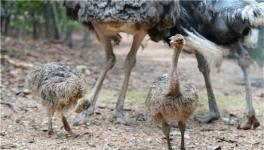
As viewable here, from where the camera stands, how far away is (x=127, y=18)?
525 cm

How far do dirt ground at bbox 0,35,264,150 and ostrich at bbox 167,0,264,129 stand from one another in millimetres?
554

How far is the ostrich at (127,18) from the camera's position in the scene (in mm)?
5258

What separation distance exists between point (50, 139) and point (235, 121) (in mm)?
2101

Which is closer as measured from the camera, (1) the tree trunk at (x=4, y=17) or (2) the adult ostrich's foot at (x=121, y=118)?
(2) the adult ostrich's foot at (x=121, y=118)

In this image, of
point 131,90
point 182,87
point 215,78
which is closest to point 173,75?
point 182,87

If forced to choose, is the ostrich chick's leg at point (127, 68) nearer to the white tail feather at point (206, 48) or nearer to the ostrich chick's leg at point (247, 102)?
the white tail feather at point (206, 48)

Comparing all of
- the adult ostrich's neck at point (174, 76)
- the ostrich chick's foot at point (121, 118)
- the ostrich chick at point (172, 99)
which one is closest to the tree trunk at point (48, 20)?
the ostrich chick's foot at point (121, 118)

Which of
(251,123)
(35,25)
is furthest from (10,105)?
(35,25)

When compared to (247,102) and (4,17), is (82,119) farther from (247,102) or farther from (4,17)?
(4,17)

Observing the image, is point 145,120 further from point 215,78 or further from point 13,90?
point 215,78

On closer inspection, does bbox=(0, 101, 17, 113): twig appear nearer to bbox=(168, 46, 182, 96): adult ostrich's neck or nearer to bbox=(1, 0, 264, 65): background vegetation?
bbox=(168, 46, 182, 96): adult ostrich's neck

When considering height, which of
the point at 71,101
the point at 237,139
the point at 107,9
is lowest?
the point at 237,139

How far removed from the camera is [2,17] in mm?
9656

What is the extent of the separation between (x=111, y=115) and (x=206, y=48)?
1.36 m
